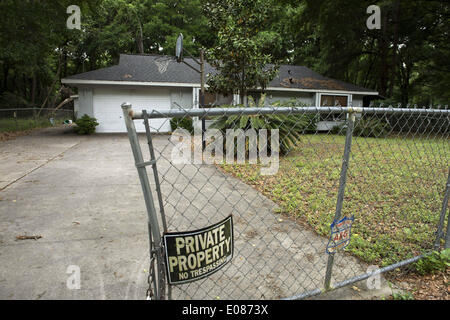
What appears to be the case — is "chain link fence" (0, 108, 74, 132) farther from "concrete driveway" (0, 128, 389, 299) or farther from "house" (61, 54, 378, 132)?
"concrete driveway" (0, 128, 389, 299)

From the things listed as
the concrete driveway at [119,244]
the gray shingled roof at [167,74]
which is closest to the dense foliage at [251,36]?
the gray shingled roof at [167,74]

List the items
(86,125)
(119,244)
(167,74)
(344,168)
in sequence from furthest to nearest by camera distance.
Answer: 1. (167,74)
2. (86,125)
3. (119,244)
4. (344,168)

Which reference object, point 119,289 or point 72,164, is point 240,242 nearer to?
point 119,289

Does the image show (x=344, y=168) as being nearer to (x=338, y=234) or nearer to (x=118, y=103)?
(x=338, y=234)

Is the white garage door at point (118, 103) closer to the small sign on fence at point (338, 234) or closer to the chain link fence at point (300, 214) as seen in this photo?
the chain link fence at point (300, 214)

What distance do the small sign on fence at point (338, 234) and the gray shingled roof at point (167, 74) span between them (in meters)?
12.5

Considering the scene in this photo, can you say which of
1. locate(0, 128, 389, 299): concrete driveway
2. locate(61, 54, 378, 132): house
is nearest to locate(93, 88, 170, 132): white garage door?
locate(61, 54, 378, 132): house

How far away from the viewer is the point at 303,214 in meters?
4.07

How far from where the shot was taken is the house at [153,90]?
535 inches

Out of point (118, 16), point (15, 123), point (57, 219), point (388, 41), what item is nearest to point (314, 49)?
point (388, 41)

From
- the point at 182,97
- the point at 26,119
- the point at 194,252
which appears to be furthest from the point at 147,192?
the point at 26,119

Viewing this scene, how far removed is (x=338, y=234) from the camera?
208 cm

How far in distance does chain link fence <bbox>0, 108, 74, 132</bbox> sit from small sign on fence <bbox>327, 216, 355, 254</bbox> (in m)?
15.7

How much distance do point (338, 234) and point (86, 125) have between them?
43.7 feet
